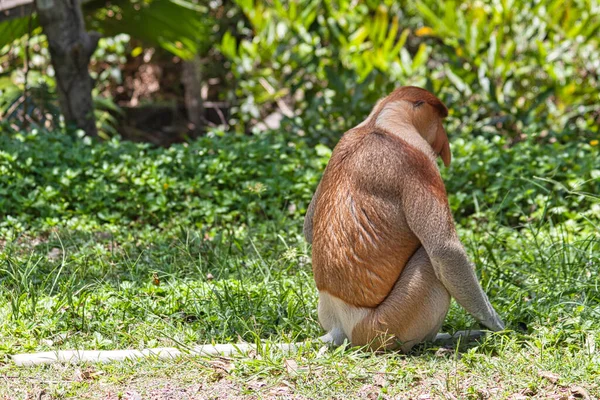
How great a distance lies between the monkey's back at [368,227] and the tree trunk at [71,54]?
4201 millimetres

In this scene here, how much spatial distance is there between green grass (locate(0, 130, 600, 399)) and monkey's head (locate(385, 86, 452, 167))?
0.98m

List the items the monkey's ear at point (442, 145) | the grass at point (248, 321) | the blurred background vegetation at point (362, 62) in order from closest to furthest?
the grass at point (248, 321) < the monkey's ear at point (442, 145) < the blurred background vegetation at point (362, 62)

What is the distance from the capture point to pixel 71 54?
6902 mm

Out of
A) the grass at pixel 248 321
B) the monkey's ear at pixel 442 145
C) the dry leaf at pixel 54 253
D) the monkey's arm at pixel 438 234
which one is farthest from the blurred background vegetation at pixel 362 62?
the monkey's arm at pixel 438 234

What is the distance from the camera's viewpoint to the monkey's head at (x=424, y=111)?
3746mm

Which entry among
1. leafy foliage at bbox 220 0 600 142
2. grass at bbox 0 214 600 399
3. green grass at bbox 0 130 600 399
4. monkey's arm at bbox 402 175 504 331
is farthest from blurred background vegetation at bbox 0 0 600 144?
monkey's arm at bbox 402 175 504 331

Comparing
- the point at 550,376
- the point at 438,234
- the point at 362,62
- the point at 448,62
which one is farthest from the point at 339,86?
the point at 550,376

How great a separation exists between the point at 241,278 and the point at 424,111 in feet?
4.66

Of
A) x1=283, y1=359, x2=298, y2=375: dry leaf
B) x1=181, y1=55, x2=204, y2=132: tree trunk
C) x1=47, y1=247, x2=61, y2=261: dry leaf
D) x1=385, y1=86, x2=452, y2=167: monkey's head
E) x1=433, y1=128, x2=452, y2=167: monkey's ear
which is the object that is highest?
x1=385, y1=86, x2=452, y2=167: monkey's head

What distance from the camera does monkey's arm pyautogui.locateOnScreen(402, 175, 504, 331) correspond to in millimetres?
3354

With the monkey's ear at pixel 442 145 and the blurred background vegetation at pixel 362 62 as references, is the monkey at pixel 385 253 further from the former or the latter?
the blurred background vegetation at pixel 362 62

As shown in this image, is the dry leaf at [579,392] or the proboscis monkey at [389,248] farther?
the proboscis monkey at [389,248]

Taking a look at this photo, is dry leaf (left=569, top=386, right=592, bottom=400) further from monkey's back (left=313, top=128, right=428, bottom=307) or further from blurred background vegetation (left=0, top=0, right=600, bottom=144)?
blurred background vegetation (left=0, top=0, right=600, bottom=144)

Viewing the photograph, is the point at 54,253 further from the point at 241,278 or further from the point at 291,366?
the point at 291,366
